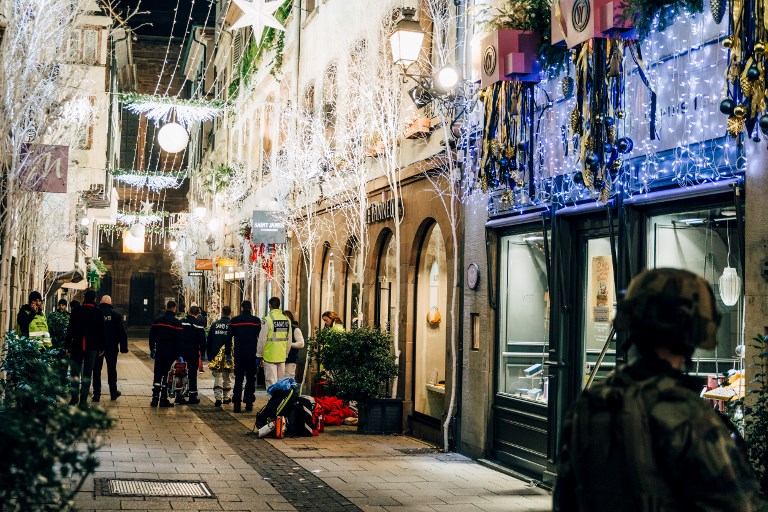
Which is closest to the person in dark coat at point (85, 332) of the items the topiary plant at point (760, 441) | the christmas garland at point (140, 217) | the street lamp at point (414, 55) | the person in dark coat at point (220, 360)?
the person in dark coat at point (220, 360)

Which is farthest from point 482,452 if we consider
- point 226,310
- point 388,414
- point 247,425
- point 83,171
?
point 83,171

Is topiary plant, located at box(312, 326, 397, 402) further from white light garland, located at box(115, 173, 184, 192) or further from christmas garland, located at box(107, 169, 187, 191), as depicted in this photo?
white light garland, located at box(115, 173, 184, 192)

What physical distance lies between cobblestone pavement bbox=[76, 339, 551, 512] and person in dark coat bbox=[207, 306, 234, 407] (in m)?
2.83

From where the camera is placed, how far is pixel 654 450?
2902 mm

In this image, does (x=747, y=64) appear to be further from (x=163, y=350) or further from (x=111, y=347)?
(x=111, y=347)

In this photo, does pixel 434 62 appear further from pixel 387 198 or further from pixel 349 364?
pixel 349 364

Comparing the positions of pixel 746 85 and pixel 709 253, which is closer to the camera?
pixel 746 85

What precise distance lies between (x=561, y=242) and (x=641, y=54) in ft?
8.43

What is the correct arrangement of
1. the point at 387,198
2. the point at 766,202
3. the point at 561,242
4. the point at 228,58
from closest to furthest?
the point at 766,202
the point at 561,242
the point at 387,198
the point at 228,58

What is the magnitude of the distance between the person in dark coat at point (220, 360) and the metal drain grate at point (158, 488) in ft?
28.9

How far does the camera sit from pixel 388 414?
631 inches

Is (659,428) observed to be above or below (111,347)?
above

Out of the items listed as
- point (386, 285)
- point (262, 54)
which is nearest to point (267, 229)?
point (386, 285)

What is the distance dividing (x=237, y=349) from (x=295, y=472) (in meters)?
7.45
